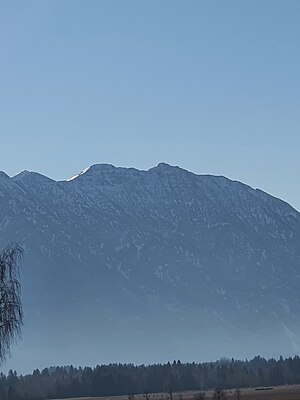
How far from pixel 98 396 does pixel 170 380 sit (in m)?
19.0

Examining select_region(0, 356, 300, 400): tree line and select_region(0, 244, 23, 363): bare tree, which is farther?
select_region(0, 356, 300, 400): tree line

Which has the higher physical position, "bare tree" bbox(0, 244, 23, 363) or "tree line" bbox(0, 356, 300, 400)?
"tree line" bbox(0, 356, 300, 400)

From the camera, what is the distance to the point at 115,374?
19500 cm

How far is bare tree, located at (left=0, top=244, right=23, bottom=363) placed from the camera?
5309cm

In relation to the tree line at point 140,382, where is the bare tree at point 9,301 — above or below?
below

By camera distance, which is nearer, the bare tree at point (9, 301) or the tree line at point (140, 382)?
the bare tree at point (9, 301)

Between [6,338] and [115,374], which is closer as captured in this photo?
[6,338]

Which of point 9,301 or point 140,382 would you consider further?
→ point 140,382

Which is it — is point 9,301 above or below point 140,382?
below

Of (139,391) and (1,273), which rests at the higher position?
(139,391)

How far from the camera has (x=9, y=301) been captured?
53.2 meters

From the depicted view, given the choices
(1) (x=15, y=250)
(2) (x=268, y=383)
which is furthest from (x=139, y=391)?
(1) (x=15, y=250)

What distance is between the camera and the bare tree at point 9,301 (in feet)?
174

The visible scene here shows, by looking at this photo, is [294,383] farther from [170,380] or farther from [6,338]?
[6,338]
